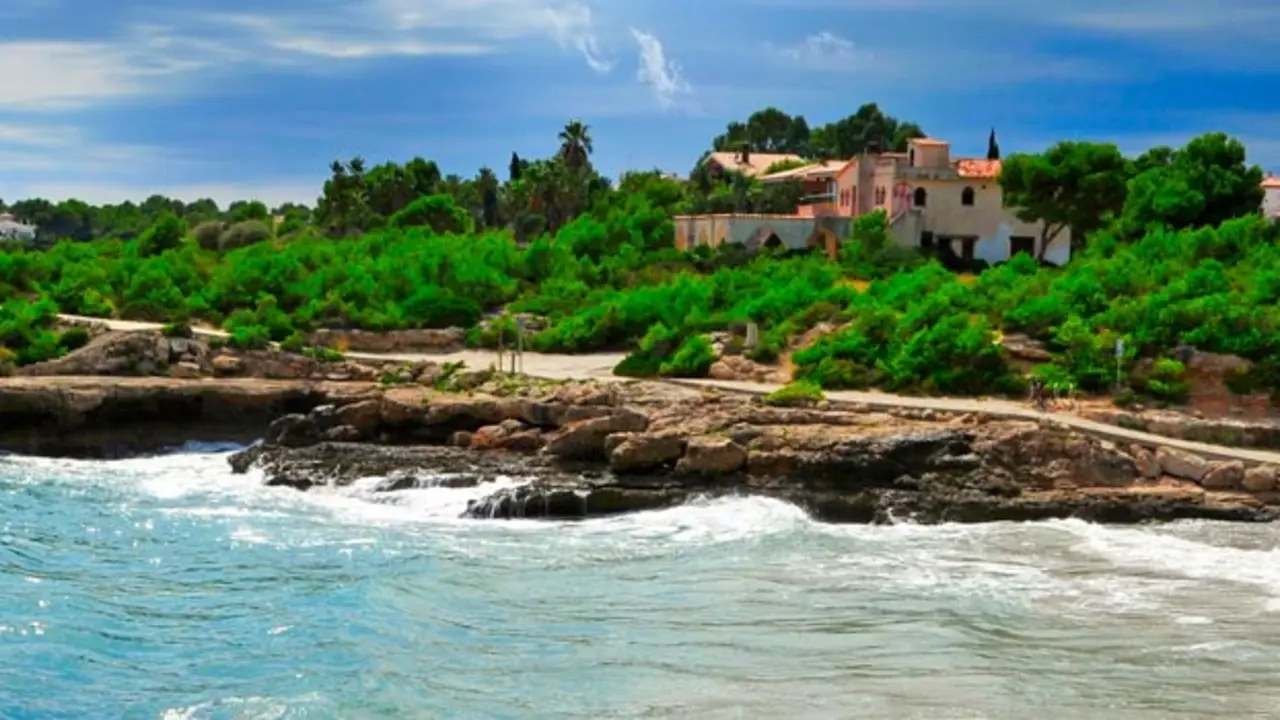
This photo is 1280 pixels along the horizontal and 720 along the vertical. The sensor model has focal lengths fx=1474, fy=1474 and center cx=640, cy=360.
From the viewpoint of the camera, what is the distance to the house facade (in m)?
45.3

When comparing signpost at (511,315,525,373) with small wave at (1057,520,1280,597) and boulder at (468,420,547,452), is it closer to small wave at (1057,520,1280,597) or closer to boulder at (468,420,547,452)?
boulder at (468,420,547,452)

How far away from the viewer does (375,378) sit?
1137 inches

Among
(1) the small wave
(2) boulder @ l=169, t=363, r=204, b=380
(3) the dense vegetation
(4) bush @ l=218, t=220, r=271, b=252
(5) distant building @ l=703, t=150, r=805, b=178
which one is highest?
(5) distant building @ l=703, t=150, r=805, b=178

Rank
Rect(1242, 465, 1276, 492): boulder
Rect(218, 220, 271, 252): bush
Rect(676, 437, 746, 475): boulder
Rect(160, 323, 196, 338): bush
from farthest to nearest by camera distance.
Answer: Rect(218, 220, 271, 252): bush → Rect(160, 323, 196, 338): bush → Rect(676, 437, 746, 475): boulder → Rect(1242, 465, 1276, 492): boulder

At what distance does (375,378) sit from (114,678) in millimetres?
15763

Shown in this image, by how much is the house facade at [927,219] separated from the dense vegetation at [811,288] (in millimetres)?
1225

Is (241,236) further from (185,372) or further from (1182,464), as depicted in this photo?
(1182,464)

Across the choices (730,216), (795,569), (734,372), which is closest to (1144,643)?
(795,569)

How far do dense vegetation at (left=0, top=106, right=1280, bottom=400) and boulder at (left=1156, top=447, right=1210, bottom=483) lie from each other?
3341 millimetres

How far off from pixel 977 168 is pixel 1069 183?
18.7 ft

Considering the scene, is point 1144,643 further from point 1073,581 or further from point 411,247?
point 411,247

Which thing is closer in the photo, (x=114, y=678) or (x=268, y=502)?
(x=114, y=678)

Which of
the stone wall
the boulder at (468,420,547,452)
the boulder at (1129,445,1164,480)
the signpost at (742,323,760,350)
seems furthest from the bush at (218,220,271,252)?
the boulder at (1129,445,1164,480)

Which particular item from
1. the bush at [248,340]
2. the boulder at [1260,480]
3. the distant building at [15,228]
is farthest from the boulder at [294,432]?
the distant building at [15,228]
